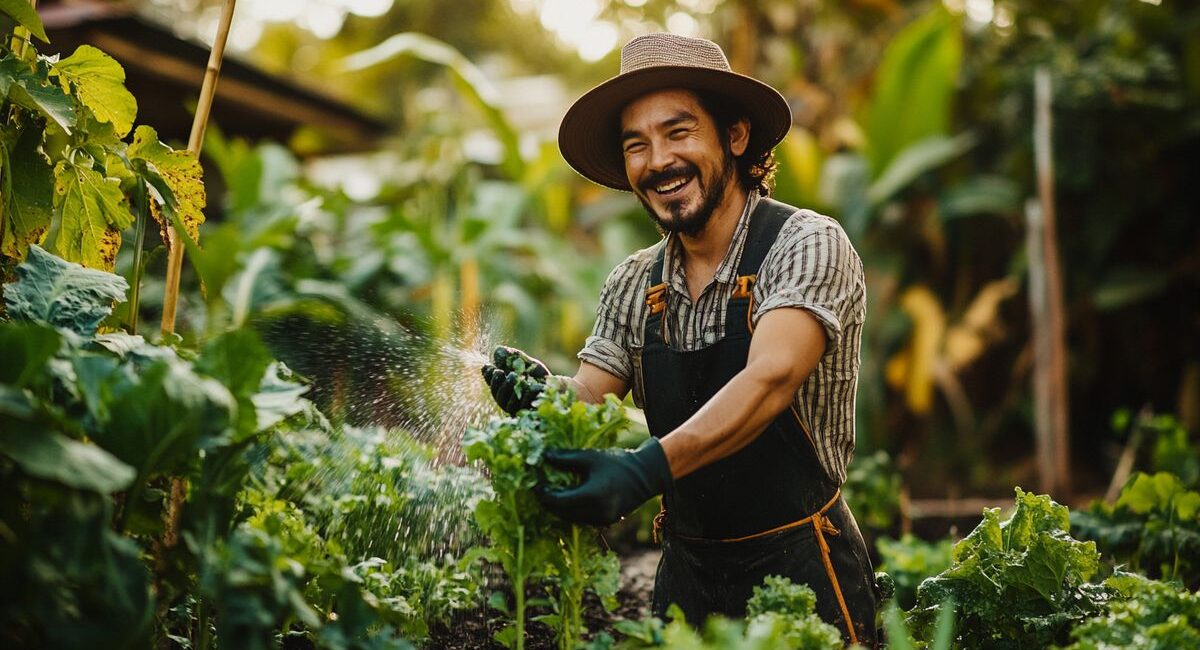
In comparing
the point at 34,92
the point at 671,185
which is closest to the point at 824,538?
the point at 671,185

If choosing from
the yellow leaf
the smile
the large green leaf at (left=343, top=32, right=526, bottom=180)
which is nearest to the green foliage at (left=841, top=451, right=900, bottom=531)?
the smile

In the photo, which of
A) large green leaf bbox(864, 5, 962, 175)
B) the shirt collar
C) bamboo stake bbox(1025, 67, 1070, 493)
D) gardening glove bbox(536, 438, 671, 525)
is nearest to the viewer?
gardening glove bbox(536, 438, 671, 525)

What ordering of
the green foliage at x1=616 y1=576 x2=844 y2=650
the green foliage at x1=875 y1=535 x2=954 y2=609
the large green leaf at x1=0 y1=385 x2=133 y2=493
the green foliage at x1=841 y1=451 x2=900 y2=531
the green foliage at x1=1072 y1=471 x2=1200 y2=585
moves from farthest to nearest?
the green foliage at x1=841 y1=451 x2=900 y2=531
the green foliage at x1=875 y1=535 x2=954 y2=609
the green foliage at x1=1072 y1=471 x2=1200 y2=585
the green foliage at x1=616 y1=576 x2=844 y2=650
the large green leaf at x1=0 y1=385 x2=133 y2=493

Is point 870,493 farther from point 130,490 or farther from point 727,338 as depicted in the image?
point 130,490

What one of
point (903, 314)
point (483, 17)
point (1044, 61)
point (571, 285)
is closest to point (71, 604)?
point (571, 285)

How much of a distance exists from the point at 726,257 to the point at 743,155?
15.9 inches

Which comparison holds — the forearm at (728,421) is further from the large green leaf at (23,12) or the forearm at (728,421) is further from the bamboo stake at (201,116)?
the large green leaf at (23,12)

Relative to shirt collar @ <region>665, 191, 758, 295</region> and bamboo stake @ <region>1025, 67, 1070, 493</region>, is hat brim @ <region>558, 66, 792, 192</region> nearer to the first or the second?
shirt collar @ <region>665, 191, 758, 295</region>

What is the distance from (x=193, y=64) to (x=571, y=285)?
2.84 metres

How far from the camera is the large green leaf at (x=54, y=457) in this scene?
4.25 ft

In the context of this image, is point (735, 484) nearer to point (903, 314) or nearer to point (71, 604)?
point (71, 604)

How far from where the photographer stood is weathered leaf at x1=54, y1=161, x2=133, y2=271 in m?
2.14

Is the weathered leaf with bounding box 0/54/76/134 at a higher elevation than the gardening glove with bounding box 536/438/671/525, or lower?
higher

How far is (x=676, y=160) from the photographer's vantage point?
238cm
